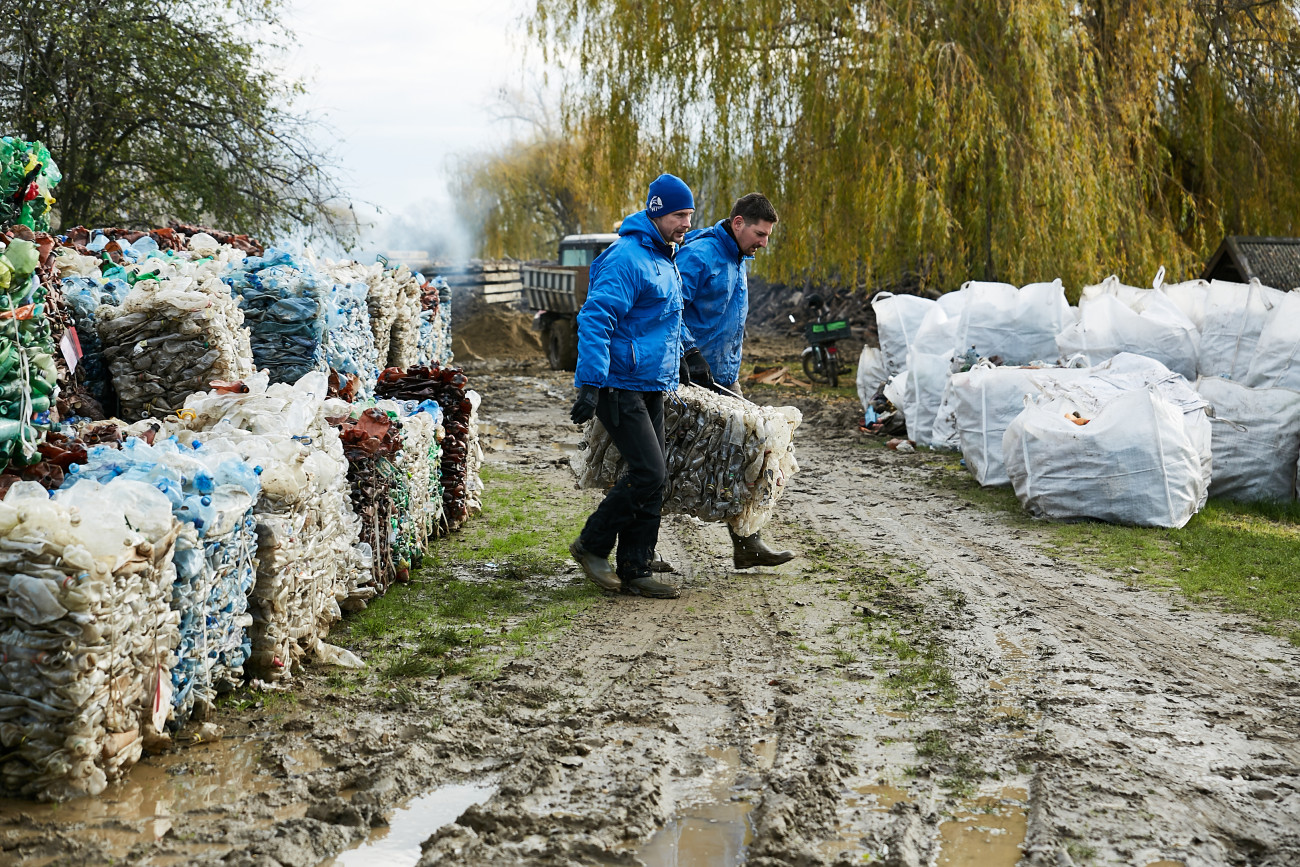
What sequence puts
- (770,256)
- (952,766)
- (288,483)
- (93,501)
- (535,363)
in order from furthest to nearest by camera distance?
1. (535,363)
2. (770,256)
3. (288,483)
4. (952,766)
5. (93,501)

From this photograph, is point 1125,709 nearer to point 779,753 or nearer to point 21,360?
point 779,753

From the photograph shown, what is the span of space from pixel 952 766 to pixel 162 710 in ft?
7.26

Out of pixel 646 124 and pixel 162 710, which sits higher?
pixel 646 124

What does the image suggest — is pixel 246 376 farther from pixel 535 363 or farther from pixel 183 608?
pixel 535 363

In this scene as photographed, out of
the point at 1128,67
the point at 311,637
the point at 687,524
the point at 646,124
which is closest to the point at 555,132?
the point at 646,124

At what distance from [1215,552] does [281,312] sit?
17.8 ft

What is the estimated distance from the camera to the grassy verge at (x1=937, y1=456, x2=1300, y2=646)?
5.25m

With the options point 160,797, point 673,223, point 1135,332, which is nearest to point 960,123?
point 1135,332

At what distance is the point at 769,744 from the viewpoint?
3.33 m

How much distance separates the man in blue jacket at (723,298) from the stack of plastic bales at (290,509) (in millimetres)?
1866

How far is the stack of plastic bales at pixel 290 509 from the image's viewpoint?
3684mm

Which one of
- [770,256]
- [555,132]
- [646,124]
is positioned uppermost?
[555,132]

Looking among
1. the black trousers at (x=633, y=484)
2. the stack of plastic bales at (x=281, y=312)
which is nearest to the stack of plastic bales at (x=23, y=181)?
the stack of plastic bales at (x=281, y=312)

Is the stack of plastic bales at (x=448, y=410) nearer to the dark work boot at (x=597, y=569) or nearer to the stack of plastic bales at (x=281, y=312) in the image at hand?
the stack of plastic bales at (x=281, y=312)
